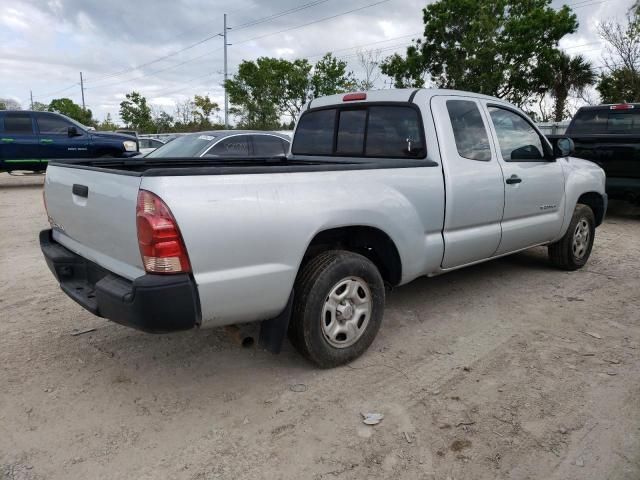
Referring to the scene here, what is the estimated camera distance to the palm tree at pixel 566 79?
2673 cm

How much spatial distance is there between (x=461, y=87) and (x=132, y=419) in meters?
28.7

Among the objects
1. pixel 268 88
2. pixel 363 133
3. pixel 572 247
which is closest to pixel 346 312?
pixel 363 133

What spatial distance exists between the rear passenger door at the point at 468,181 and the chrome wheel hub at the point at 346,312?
0.89m

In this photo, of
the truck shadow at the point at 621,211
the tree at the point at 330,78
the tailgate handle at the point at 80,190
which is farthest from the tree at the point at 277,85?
the tailgate handle at the point at 80,190

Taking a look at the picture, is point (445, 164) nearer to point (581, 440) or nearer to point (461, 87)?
point (581, 440)

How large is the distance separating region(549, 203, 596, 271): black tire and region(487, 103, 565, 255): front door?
1.10 feet

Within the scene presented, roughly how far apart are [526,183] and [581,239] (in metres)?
1.54

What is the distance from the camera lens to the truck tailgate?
2.45 m

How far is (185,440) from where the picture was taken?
99.0 inches

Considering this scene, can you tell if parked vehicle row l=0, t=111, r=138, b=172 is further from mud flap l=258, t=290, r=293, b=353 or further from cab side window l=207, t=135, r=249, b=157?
mud flap l=258, t=290, r=293, b=353

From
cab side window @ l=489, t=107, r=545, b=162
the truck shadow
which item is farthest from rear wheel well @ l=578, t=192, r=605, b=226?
the truck shadow

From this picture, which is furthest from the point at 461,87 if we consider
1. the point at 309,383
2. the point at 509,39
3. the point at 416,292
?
the point at 309,383

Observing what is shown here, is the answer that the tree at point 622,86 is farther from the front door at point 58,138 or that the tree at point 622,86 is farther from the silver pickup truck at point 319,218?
the front door at point 58,138

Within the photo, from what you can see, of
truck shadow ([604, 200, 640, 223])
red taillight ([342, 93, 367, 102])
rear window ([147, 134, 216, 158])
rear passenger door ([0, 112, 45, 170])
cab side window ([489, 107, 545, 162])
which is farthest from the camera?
rear passenger door ([0, 112, 45, 170])
